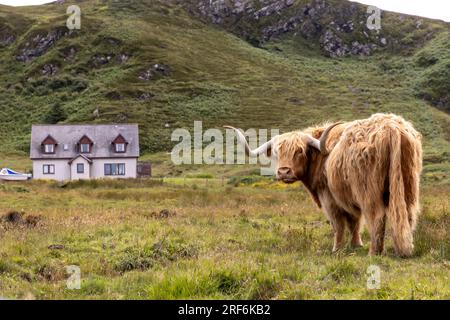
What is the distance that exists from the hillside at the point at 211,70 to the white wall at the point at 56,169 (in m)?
19.9

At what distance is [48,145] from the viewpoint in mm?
55312

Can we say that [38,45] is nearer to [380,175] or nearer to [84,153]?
[84,153]

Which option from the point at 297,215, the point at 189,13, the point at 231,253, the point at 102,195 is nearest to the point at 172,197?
the point at 102,195

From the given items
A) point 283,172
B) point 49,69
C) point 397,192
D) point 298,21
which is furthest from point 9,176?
point 298,21

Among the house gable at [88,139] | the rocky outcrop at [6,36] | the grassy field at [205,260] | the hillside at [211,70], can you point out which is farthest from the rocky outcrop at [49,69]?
the grassy field at [205,260]

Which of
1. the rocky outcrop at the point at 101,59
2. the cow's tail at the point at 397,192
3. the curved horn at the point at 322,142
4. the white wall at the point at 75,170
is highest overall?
the rocky outcrop at the point at 101,59

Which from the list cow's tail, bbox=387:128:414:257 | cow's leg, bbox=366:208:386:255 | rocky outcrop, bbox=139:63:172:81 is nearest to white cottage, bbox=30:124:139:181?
rocky outcrop, bbox=139:63:172:81

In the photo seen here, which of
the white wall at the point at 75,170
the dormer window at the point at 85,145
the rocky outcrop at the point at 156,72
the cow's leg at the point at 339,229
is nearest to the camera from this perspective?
the cow's leg at the point at 339,229

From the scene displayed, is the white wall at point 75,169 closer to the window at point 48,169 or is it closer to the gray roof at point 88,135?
the window at point 48,169

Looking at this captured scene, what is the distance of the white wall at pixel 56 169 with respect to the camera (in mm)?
54562

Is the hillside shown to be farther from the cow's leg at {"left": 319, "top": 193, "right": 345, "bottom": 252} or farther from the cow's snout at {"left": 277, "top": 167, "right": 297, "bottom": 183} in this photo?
the cow's snout at {"left": 277, "top": 167, "right": 297, "bottom": 183}

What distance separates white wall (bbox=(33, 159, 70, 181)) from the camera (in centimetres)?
5456

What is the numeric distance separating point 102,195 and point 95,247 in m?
17.0

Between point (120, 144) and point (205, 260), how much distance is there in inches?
1955
